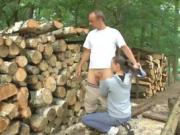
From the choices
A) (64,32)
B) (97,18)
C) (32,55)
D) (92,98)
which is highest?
(97,18)

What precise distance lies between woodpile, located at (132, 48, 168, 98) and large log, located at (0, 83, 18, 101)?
23.3 ft

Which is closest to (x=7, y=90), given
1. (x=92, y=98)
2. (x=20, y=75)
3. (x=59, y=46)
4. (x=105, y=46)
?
(x=20, y=75)

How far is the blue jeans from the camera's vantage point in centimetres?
581

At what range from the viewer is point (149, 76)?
50.0 feet

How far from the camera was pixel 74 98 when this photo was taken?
29.7ft

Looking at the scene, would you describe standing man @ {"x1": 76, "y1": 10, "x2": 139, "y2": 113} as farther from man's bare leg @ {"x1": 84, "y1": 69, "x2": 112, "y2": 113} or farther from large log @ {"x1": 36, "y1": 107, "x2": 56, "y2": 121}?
large log @ {"x1": 36, "y1": 107, "x2": 56, "y2": 121}

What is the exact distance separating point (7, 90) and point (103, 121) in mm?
1807

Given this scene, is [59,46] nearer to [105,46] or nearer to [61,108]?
[61,108]

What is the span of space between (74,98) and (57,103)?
74 centimetres

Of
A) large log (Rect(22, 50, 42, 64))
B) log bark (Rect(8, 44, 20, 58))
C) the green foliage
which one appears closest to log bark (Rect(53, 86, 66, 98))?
large log (Rect(22, 50, 42, 64))

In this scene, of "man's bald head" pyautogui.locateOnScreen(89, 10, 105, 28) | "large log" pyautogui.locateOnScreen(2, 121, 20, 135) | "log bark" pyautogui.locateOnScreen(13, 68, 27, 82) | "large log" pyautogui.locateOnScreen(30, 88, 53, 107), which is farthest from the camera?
"large log" pyautogui.locateOnScreen(30, 88, 53, 107)

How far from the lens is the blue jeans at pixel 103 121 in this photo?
5.81 meters

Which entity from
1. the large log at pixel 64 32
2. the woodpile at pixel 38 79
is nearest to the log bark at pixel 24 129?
the woodpile at pixel 38 79

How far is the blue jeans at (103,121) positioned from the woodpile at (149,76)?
25.2ft
